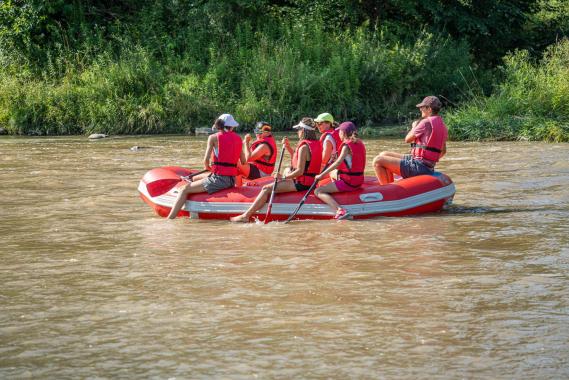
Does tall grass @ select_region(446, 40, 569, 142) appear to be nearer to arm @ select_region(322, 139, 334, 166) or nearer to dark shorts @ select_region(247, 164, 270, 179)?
dark shorts @ select_region(247, 164, 270, 179)

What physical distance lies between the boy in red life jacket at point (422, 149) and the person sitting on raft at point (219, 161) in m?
1.52

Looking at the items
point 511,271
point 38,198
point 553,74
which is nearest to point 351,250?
point 511,271

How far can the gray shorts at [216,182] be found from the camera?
29.7 ft

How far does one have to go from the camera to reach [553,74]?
56.9ft

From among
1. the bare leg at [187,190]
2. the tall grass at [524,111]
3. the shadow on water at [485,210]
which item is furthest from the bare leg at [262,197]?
the tall grass at [524,111]

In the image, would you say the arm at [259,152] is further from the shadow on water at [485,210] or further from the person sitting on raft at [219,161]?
the shadow on water at [485,210]

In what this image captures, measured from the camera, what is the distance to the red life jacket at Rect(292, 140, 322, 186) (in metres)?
8.78

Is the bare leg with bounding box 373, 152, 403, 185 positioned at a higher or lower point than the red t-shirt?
lower

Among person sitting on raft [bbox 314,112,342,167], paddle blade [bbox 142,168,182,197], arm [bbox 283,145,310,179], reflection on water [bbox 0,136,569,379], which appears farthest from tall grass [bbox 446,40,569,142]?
paddle blade [bbox 142,168,182,197]

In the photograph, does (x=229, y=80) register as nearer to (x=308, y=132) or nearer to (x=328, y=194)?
(x=308, y=132)

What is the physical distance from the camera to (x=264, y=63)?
64.0 ft

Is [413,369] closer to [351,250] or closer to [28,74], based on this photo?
[351,250]

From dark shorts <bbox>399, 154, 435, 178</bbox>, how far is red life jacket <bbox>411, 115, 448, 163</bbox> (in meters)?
0.07

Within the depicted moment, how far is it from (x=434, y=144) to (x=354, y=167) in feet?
3.22
